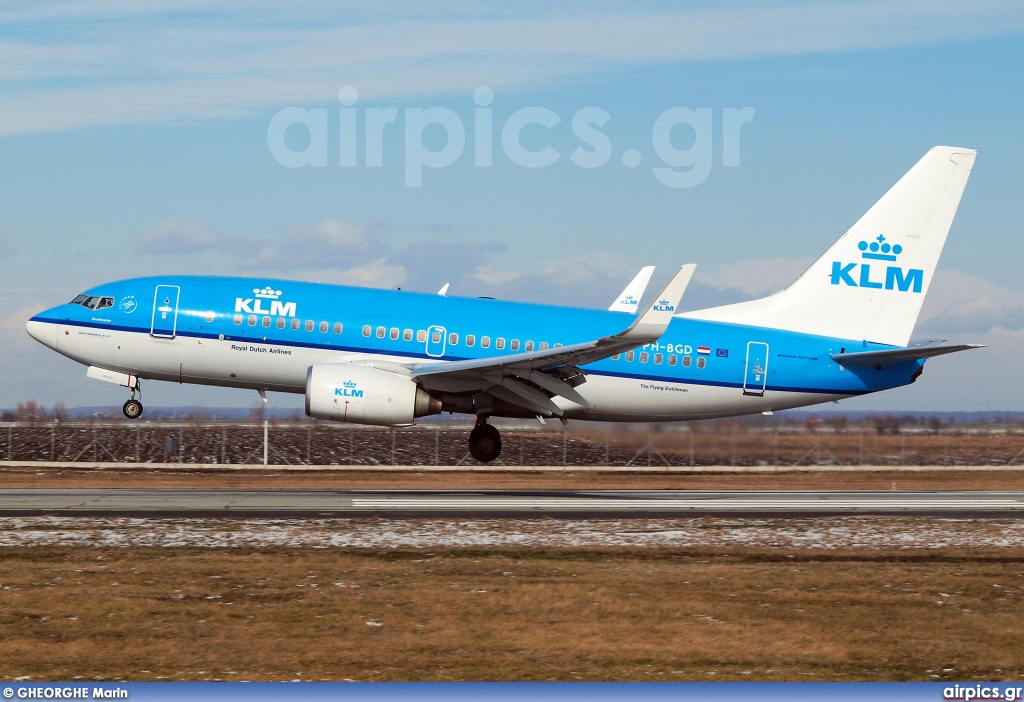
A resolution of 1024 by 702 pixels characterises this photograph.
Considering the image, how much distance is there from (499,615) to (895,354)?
19.5 metres

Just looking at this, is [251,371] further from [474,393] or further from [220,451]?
[220,451]

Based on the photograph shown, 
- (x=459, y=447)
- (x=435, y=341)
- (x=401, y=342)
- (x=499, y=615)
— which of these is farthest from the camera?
(x=459, y=447)

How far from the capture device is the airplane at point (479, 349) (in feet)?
96.6

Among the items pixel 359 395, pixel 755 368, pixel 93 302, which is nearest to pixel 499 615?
pixel 359 395

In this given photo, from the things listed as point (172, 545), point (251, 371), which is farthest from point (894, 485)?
point (172, 545)

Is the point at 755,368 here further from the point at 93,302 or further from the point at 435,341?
the point at 93,302

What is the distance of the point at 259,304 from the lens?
99.3 ft

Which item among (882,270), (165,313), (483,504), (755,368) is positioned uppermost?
(882,270)

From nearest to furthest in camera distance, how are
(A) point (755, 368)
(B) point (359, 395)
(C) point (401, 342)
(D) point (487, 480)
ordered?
(B) point (359, 395)
(C) point (401, 342)
(A) point (755, 368)
(D) point (487, 480)

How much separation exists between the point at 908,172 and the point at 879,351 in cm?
643

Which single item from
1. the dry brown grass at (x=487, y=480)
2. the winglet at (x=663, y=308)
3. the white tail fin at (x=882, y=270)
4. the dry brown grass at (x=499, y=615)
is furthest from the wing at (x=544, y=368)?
the dry brown grass at (x=499, y=615)

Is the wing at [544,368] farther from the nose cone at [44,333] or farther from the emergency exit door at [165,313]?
the nose cone at [44,333]

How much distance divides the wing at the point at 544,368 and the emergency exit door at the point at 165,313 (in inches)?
263

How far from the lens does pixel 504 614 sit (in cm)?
1509
